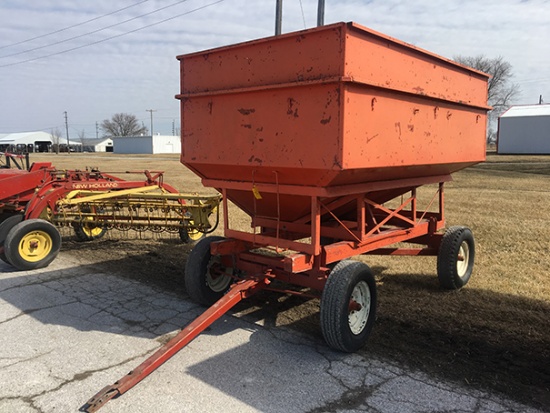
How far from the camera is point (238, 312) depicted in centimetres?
507

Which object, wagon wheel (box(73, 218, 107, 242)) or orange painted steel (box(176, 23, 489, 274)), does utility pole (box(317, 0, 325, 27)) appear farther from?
orange painted steel (box(176, 23, 489, 274))

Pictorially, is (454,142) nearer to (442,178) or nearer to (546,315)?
(442,178)

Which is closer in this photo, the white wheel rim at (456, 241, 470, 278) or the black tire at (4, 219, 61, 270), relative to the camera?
the white wheel rim at (456, 241, 470, 278)

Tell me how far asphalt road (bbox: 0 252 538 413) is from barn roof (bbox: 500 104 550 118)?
4122 cm

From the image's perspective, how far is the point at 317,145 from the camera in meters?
3.84

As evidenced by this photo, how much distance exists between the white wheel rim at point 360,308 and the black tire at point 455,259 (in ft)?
5.44

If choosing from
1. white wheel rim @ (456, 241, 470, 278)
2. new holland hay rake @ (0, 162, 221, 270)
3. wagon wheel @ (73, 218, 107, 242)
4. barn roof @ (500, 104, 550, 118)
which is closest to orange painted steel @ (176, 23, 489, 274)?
white wheel rim @ (456, 241, 470, 278)

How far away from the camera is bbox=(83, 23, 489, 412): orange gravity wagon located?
12.4 ft

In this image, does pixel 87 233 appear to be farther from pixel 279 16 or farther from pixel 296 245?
pixel 279 16

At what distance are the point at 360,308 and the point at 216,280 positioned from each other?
1.85 metres

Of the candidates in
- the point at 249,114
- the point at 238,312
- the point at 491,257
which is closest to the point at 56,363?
the point at 238,312

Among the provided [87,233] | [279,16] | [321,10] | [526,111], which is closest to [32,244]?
[87,233]

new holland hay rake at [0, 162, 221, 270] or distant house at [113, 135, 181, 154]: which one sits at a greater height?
distant house at [113, 135, 181, 154]

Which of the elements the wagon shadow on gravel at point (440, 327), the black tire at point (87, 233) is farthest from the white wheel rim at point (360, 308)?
the black tire at point (87, 233)
